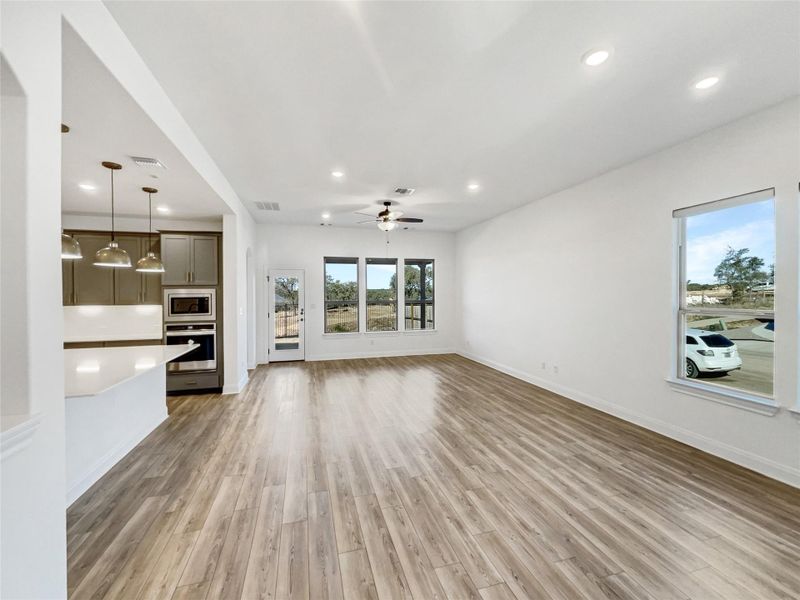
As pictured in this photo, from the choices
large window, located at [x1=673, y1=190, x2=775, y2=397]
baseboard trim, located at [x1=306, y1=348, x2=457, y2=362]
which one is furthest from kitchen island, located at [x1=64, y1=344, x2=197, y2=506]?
large window, located at [x1=673, y1=190, x2=775, y2=397]

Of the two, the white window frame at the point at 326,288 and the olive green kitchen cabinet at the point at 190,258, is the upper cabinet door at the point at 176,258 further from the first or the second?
the white window frame at the point at 326,288

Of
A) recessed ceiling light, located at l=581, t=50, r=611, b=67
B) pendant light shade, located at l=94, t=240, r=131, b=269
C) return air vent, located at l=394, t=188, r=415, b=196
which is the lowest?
pendant light shade, located at l=94, t=240, r=131, b=269

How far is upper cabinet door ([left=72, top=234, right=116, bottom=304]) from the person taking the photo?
15.7 feet

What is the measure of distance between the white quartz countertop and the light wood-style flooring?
37.8 inches

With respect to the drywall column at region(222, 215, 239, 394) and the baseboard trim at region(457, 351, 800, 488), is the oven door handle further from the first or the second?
the baseboard trim at region(457, 351, 800, 488)

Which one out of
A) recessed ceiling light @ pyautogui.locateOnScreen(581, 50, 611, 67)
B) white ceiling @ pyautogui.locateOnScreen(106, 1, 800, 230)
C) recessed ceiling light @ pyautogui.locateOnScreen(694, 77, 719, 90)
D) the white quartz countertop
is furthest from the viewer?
recessed ceiling light @ pyautogui.locateOnScreen(694, 77, 719, 90)

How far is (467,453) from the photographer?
315 cm

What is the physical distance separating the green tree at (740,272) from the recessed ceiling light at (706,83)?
1531 millimetres

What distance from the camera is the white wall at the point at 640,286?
8.82 ft

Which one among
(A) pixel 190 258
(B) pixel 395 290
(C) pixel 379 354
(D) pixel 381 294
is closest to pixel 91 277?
(A) pixel 190 258

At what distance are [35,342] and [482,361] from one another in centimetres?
691

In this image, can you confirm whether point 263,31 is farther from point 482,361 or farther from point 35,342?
point 482,361

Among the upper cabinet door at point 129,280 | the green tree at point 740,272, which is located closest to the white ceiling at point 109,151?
the upper cabinet door at point 129,280

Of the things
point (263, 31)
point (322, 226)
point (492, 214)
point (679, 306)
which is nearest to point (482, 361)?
point (492, 214)
